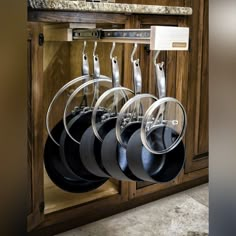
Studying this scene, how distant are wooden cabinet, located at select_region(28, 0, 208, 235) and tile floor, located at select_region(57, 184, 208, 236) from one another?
0.13ft

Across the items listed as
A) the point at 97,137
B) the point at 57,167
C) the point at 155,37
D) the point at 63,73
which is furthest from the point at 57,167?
the point at 155,37

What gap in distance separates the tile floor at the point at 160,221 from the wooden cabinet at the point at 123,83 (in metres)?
0.04

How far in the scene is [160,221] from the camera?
5.99ft

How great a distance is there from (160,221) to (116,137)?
0.80 metres

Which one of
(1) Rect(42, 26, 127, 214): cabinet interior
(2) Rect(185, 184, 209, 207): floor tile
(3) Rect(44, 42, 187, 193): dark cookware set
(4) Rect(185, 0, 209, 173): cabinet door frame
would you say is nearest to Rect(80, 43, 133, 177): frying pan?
(3) Rect(44, 42, 187, 193): dark cookware set

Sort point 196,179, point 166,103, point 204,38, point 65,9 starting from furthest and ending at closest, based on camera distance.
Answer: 1. point 196,179
2. point 204,38
3. point 65,9
4. point 166,103

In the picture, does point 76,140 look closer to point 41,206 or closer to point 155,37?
point 41,206

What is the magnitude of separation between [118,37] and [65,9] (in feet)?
1.14

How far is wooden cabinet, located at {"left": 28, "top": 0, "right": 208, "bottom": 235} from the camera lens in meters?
1.43

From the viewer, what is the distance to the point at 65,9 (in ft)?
4.65

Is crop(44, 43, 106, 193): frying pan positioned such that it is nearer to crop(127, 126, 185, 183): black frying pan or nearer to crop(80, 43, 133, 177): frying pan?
crop(80, 43, 133, 177): frying pan

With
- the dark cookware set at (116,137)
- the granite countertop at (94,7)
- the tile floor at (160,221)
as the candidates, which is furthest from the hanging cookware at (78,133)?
the tile floor at (160,221)
